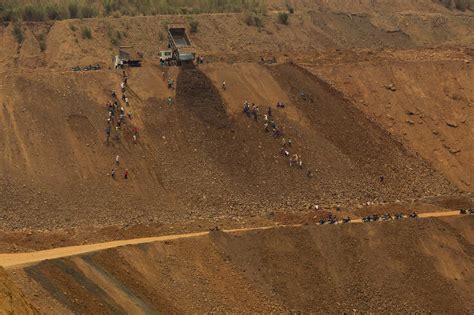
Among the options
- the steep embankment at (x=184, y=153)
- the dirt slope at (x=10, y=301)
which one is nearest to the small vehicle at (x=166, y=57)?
the steep embankment at (x=184, y=153)

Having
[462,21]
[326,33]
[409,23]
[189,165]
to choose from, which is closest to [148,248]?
[189,165]

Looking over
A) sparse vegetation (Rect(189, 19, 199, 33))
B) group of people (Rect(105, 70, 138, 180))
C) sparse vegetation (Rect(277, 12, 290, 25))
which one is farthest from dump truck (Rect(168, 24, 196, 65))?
sparse vegetation (Rect(277, 12, 290, 25))

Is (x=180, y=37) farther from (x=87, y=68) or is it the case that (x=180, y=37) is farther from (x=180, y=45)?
(x=87, y=68)

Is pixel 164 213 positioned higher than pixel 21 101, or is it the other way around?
pixel 21 101

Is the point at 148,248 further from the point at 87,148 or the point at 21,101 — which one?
the point at 21,101

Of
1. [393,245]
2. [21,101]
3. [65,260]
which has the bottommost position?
[393,245]

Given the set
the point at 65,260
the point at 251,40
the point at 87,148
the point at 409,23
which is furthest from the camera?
the point at 409,23

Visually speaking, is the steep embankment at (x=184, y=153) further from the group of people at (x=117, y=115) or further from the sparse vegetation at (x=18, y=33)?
the sparse vegetation at (x=18, y=33)
